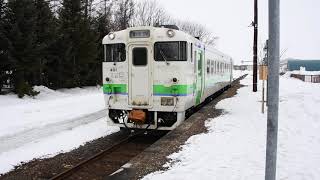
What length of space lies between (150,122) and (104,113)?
6.35m

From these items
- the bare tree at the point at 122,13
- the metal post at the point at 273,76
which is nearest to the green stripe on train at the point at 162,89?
the metal post at the point at 273,76

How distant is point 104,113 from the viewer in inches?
712

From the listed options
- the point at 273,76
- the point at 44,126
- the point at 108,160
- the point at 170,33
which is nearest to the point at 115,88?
the point at 170,33

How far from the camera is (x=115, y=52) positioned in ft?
41.2

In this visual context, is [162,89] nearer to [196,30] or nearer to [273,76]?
[273,76]

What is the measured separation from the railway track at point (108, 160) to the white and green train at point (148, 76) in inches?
25.5

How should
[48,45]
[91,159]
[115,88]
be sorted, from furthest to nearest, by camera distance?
[48,45]
[115,88]
[91,159]

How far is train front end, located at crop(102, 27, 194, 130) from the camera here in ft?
39.1

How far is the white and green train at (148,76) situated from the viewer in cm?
1193

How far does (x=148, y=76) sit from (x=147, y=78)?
2.7 inches

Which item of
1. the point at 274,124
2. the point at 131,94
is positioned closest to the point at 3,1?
the point at 131,94

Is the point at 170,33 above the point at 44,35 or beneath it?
beneath

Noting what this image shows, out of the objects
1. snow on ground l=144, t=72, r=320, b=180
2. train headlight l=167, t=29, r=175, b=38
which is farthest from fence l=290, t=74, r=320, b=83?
train headlight l=167, t=29, r=175, b=38

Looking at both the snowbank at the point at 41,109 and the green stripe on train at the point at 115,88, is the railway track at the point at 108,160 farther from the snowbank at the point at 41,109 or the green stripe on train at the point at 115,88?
the snowbank at the point at 41,109
